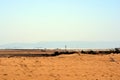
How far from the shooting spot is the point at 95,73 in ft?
86.6

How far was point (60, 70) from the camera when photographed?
86.3ft

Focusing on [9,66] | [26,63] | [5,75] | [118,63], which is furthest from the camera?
[118,63]

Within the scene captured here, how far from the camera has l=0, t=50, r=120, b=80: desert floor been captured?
78.7 feet

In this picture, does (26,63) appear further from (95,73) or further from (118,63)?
(118,63)

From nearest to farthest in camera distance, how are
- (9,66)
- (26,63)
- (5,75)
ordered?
(5,75)
(9,66)
(26,63)

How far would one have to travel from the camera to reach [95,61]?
31.7 metres

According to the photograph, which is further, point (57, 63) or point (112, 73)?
point (57, 63)

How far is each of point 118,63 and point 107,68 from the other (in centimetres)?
310

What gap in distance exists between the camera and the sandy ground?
944 inches

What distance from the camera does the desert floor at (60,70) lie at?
24.0 meters

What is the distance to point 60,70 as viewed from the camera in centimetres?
2630

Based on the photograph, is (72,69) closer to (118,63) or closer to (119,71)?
(119,71)

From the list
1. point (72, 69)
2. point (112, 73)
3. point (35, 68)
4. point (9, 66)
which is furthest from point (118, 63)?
point (9, 66)

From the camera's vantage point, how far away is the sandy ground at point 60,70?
23984 millimetres
